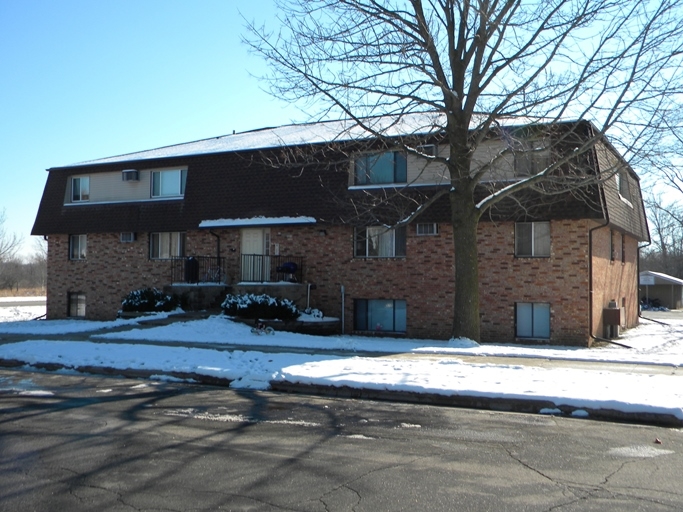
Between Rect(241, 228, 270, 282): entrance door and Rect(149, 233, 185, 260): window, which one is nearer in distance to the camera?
Rect(241, 228, 270, 282): entrance door

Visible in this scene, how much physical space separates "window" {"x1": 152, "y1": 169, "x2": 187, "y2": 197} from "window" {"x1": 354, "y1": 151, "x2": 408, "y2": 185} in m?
6.90

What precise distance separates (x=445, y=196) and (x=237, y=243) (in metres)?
7.44

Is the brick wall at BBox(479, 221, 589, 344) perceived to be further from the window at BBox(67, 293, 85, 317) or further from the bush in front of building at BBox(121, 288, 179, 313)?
the window at BBox(67, 293, 85, 317)

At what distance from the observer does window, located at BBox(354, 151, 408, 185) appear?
21.8 metres

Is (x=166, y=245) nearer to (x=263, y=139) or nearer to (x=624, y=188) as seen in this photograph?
(x=263, y=139)

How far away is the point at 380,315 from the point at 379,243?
2223mm

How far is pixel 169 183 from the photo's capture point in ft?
84.6

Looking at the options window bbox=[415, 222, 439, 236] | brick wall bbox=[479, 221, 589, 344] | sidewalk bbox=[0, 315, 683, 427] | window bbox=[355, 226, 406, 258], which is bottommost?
sidewalk bbox=[0, 315, 683, 427]

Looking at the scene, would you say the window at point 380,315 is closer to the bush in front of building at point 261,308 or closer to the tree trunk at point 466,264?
the bush in front of building at point 261,308

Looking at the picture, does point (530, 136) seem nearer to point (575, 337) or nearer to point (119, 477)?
point (575, 337)

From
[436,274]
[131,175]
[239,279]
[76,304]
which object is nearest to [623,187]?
[436,274]

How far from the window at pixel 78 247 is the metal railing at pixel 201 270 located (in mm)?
4515

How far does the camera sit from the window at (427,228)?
69.9ft

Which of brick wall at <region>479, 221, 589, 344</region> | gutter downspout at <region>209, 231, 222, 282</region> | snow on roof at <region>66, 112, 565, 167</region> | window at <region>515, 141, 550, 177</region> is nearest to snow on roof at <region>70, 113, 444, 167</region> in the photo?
snow on roof at <region>66, 112, 565, 167</region>
